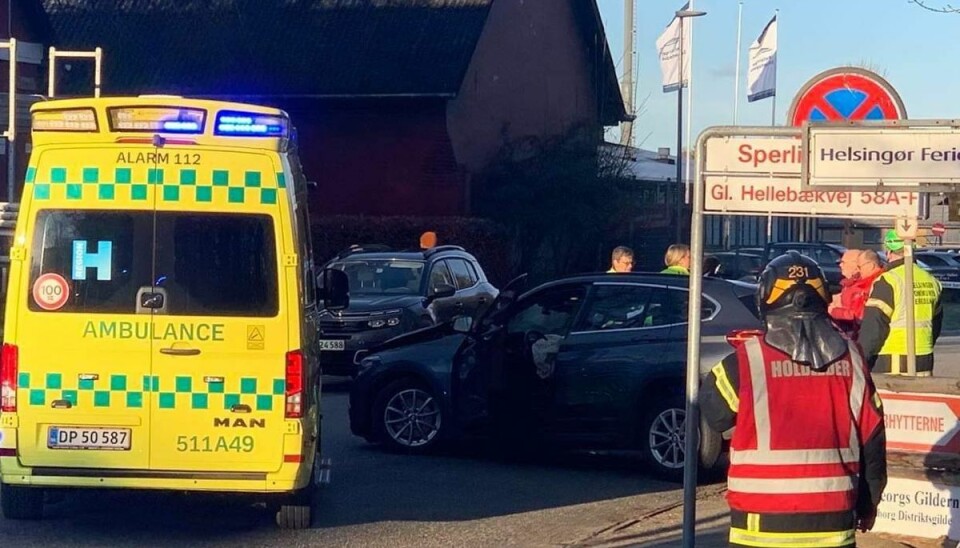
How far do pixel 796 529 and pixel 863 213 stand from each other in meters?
2.60

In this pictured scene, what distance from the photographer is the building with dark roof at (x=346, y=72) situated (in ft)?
102

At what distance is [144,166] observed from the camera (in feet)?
27.8

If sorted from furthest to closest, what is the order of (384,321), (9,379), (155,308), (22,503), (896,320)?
1. (384,321)
2. (896,320)
3. (22,503)
4. (155,308)
5. (9,379)

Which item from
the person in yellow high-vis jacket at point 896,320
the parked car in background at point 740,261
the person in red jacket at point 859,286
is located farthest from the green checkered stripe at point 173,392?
the parked car in background at point 740,261

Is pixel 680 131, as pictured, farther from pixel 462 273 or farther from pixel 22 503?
pixel 22 503

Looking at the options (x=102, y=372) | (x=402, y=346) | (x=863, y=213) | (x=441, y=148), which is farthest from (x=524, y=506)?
(x=441, y=148)

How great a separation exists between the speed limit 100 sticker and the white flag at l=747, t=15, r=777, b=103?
28.2 feet

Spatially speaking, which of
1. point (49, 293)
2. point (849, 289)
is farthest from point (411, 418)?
point (49, 293)

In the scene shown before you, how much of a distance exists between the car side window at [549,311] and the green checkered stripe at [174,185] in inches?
146

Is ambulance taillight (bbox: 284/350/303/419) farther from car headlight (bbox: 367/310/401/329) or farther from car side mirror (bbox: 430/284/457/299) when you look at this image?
car side mirror (bbox: 430/284/457/299)

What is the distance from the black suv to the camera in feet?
57.1

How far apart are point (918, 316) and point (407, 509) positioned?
13.9 feet

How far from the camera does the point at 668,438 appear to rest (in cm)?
1122

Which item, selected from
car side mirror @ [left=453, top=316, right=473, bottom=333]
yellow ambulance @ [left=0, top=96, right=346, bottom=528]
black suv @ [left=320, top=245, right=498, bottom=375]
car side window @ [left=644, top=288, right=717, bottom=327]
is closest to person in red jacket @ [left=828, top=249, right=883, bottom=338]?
car side window @ [left=644, top=288, right=717, bottom=327]
